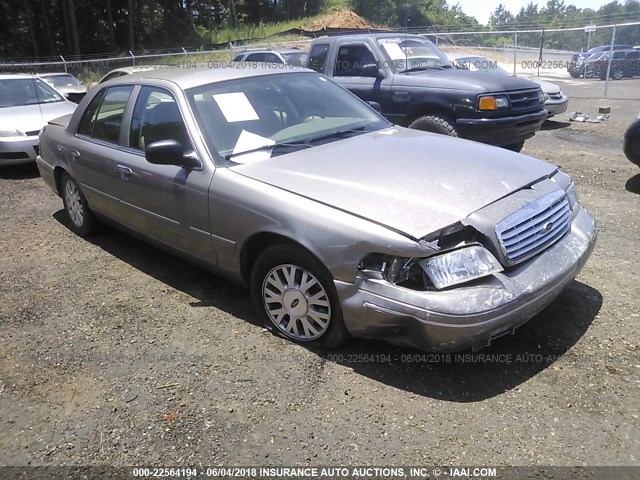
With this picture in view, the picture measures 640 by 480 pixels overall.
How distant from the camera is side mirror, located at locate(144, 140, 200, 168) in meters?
3.45

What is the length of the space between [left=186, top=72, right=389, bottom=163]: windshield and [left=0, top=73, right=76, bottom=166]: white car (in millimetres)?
5348

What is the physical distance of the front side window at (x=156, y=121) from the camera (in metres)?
3.75

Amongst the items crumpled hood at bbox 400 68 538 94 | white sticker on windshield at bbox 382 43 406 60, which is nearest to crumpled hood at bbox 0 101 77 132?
white sticker on windshield at bbox 382 43 406 60

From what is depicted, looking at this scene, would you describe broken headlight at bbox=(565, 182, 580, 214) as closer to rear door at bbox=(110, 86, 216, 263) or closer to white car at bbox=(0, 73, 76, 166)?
rear door at bbox=(110, 86, 216, 263)

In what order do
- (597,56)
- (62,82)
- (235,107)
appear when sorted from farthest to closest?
(597,56) < (62,82) < (235,107)

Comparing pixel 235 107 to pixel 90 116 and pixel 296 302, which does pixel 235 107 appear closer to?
pixel 296 302

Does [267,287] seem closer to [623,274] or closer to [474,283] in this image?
[474,283]

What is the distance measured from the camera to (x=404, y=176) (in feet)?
10.5

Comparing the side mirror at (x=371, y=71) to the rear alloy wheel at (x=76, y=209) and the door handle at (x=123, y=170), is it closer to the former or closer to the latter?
the rear alloy wheel at (x=76, y=209)

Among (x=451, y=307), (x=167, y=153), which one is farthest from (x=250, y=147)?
(x=451, y=307)

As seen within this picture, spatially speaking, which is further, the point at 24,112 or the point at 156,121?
the point at 24,112

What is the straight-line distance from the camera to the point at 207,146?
359 cm

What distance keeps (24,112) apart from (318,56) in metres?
4.68

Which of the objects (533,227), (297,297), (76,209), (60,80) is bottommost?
(76,209)
